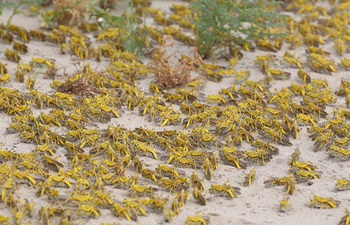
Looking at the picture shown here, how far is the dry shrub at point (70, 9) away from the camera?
8.27 metres

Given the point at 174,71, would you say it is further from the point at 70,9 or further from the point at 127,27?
the point at 70,9

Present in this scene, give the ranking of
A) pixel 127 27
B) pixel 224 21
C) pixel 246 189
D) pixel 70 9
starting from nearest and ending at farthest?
pixel 246 189
pixel 224 21
pixel 127 27
pixel 70 9

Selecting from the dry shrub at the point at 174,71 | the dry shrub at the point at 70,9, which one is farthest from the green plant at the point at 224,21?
the dry shrub at the point at 70,9

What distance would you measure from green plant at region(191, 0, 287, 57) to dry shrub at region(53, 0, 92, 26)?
133 cm

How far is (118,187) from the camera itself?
5254 millimetres

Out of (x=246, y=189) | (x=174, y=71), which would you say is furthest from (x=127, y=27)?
(x=246, y=189)

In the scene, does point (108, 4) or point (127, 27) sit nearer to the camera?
point (127, 27)

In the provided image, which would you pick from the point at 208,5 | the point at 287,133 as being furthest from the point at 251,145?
the point at 208,5

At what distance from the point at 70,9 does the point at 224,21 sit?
5.73 feet

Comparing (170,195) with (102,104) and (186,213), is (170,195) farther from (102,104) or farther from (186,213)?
(102,104)

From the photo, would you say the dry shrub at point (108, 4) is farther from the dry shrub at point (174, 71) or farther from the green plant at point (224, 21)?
the dry shrub at point (174, 71)

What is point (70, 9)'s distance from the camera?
827 cm

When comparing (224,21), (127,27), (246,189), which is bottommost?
(246,189)

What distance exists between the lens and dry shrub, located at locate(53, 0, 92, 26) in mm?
8266
